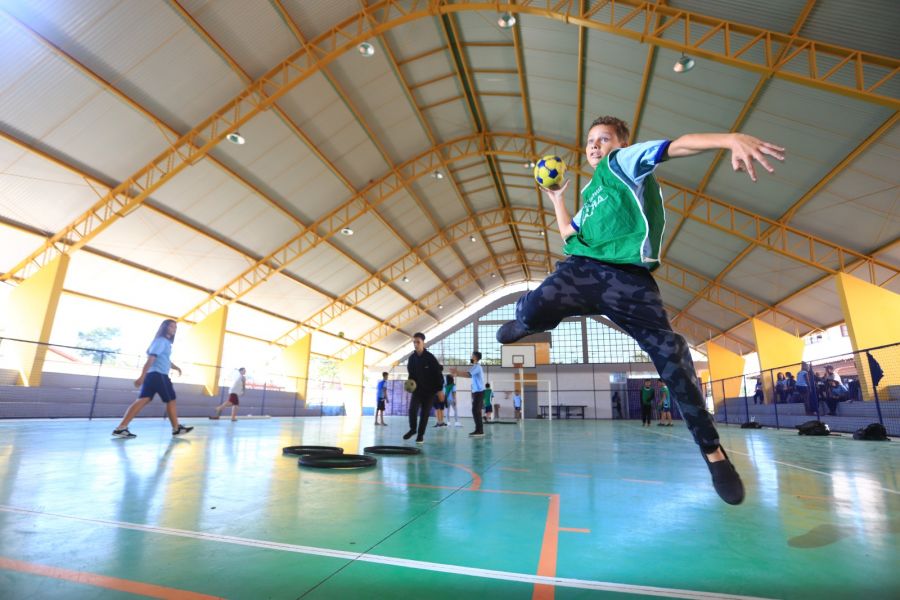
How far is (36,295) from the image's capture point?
1416 cm

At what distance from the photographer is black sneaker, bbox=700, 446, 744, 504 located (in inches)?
82.4

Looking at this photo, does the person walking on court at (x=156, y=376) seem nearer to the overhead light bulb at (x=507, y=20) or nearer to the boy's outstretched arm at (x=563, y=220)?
the boy's outstretched arm at (x=563, y=220)

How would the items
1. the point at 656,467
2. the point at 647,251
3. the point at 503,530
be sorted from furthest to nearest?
the point at 656,467 → the point at 647,251 → the point at 503,530

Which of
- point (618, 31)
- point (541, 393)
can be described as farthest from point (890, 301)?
point (541, 393)

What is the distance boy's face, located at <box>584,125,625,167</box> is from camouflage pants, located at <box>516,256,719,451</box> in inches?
25.4

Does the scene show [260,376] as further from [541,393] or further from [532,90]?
[541,393]

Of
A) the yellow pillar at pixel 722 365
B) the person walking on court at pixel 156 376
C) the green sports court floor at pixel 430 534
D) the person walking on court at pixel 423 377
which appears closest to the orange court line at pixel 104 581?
the green sports court floor at pixel 430 534

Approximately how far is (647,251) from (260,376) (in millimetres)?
21075

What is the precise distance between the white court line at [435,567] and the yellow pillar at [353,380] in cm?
2994

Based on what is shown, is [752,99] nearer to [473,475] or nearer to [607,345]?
[473,475]

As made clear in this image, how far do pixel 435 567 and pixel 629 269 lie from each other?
167 centimetres

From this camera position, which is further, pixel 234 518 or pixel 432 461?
pixel 432 461

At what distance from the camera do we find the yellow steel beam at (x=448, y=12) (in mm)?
9375

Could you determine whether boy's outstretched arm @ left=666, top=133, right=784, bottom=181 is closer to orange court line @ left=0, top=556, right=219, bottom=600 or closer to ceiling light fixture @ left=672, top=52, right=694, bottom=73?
orange court line @ left=0, top=556, right=219, bottom=600
